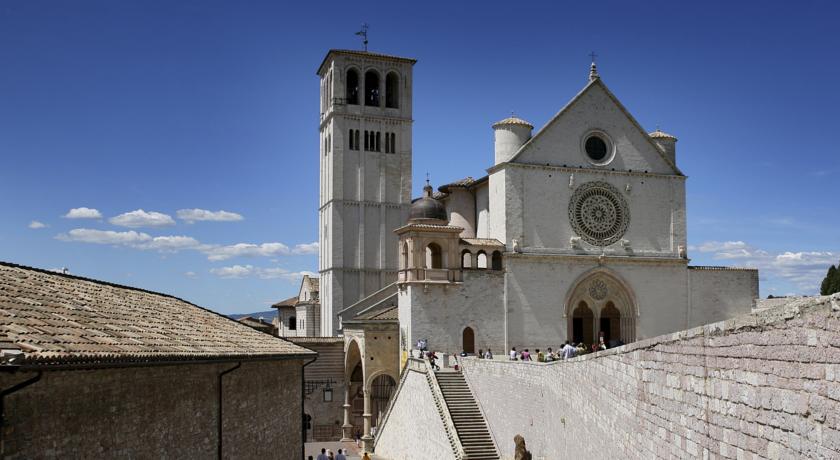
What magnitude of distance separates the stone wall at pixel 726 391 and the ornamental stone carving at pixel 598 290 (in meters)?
25.7

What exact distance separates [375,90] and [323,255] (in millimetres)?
11543

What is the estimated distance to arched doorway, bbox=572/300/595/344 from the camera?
141ft

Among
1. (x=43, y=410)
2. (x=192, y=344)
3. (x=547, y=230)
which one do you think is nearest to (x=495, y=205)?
(x=547, y=230)

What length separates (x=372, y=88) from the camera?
56.7m

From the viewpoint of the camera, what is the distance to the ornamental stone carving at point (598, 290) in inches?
→ 1688

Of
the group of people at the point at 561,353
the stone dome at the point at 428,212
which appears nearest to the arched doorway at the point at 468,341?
the group of people at the point at 561,353

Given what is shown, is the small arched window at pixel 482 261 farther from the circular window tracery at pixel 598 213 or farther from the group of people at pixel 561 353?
the group of people at pixel 561 353

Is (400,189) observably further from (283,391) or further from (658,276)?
(283,391)

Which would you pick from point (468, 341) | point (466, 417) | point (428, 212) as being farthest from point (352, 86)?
point (466, 417)

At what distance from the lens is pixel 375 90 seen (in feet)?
185

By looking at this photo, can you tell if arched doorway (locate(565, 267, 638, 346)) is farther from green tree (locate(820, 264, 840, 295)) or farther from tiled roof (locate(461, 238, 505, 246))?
green tree (locate(820, 264, 840, 295))

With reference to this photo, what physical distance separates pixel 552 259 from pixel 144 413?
3186 centimetres

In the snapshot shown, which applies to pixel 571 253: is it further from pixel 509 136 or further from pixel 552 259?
pixel 509 136

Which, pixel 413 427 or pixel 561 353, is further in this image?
pixel 413 427
